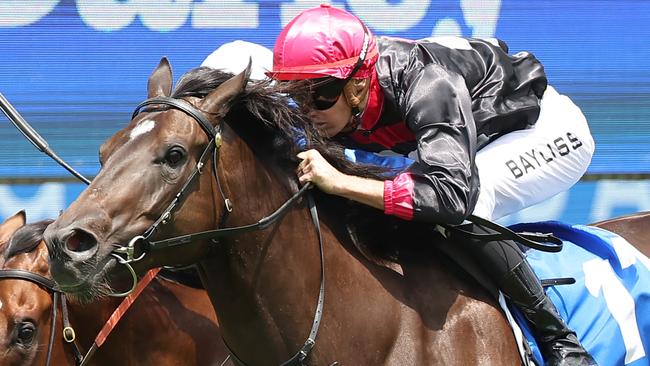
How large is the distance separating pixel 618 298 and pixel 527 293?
38cm

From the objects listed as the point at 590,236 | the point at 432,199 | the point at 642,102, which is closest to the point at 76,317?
the point at 432,199

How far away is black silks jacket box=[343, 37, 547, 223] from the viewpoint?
234cm

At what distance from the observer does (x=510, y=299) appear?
2.61 m

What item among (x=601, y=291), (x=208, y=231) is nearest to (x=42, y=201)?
(x=208, y=231)

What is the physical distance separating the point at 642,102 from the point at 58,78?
8.51ft

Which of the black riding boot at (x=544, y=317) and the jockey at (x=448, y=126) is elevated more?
the jockey at (x=448, y=126)

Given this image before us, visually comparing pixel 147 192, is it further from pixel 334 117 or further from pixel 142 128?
pixel 334 117

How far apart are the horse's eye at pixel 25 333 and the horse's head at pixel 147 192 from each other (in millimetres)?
846

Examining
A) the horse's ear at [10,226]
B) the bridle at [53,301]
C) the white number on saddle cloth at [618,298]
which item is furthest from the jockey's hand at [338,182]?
the horse's ear at [10,226]

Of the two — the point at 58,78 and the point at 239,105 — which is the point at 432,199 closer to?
the point at 239,105

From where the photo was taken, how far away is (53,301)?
291 cm

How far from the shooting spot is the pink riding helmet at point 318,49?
244 centimetres

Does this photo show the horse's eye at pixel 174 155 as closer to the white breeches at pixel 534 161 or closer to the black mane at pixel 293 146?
the black mane at pixel 293 146

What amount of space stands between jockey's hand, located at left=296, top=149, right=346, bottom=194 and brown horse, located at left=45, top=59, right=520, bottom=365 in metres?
0.04
